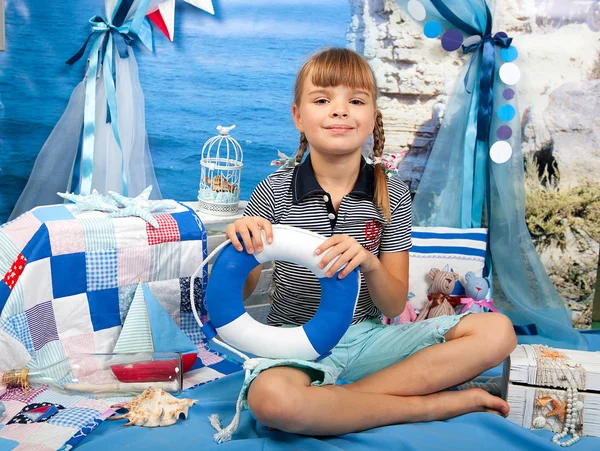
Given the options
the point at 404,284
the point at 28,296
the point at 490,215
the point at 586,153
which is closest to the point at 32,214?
the point at 28,296

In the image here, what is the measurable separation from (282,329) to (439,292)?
1.04 meters

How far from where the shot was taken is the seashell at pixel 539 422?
5.77 feet

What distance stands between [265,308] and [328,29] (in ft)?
3.85

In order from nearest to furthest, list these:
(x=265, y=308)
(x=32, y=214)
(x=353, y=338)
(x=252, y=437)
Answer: (x=252, y=437) → (x=353, y=338) → (x=32, y=214) → (x=265, y=308)

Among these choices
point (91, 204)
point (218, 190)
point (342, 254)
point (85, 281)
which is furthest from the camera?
point (218, 190)

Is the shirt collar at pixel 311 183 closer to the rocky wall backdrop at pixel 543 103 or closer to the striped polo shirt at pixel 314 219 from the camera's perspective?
the striped polo shirt at pixel 314 219

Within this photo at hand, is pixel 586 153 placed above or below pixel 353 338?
above

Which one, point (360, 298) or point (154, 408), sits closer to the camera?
point (154, 408)

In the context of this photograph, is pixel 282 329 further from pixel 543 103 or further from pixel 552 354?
pixel 543 103

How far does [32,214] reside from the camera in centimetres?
205

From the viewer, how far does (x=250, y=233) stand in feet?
5.34

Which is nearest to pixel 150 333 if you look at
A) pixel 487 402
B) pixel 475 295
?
pixel 487 402

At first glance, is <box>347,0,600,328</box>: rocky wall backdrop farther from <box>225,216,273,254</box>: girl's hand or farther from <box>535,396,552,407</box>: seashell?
<box>225,216,273,254</box>: girl's hand

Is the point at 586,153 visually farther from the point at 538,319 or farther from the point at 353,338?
the point at 353,338
